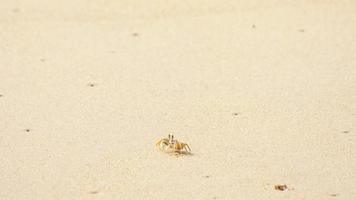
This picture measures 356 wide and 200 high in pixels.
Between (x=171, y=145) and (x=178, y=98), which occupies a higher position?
(x=178, y=98)

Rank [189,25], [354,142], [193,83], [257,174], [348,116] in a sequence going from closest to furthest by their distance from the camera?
[257,174] → [354,142] → [348,116] → [193,83] → [189,25]

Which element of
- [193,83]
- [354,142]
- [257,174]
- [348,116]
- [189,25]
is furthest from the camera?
[189,25]

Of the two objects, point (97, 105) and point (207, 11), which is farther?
point (207, 11)

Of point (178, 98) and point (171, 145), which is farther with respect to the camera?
point (178, 98)

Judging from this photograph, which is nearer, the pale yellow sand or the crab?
the pale yellow sand

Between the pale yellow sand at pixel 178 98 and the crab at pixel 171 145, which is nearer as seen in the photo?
the pale yellow sand at pixel 178 98

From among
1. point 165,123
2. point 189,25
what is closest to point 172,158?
point 165,123

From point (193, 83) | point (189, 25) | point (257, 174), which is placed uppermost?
point (189, 25)

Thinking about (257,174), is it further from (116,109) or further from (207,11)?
(207,11)
